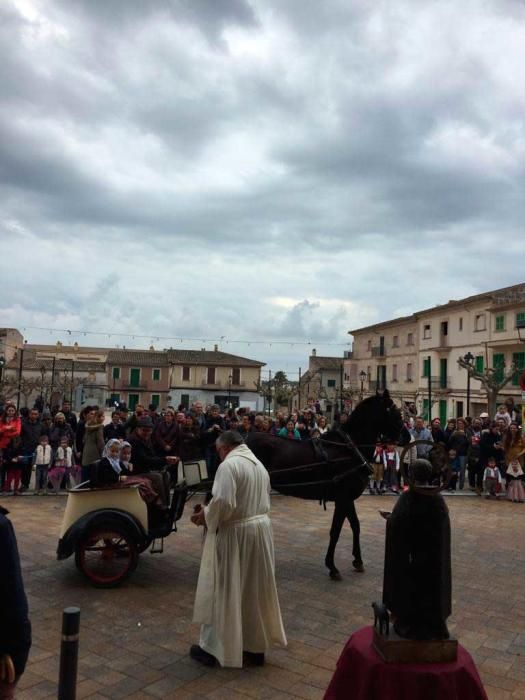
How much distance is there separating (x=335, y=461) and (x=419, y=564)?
4.12 meters

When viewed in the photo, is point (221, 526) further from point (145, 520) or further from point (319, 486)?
point (319, 486)

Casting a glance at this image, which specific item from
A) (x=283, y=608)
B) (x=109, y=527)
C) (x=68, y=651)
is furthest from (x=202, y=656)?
(x=109, y=527)

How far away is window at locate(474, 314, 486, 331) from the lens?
130ft

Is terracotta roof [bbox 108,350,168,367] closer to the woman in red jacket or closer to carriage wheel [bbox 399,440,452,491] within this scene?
the woman in red jacket

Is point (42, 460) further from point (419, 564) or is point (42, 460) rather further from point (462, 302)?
point (462, 302)

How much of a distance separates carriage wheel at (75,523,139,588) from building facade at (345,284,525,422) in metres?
26.8

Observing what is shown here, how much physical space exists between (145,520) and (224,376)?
169 ft

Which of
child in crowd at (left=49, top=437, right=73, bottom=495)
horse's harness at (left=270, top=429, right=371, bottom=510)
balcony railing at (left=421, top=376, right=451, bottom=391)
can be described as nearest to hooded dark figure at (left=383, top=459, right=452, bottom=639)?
horse's harness at (left=270, top=429, right=371, bottom=510)

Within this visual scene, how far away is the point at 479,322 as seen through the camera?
4025 centimetres

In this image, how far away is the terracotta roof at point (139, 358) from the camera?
56625 mm

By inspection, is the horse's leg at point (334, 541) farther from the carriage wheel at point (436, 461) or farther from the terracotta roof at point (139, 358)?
the terracotta roof at point (139, 358)

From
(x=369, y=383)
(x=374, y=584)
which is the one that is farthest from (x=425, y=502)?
(x=369, y=383)

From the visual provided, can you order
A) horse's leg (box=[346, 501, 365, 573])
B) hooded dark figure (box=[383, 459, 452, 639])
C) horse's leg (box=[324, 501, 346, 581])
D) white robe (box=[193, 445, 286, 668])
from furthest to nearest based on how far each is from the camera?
horse's leg (box=[346, 501, 365, 573]), horse's leg (box=[324, 501, 346, 581]), white robe (box=[193, 445, 286, 668]), hooded dark figure (box=[383, 459, 452, 639])

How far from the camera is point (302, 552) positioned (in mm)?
7582
